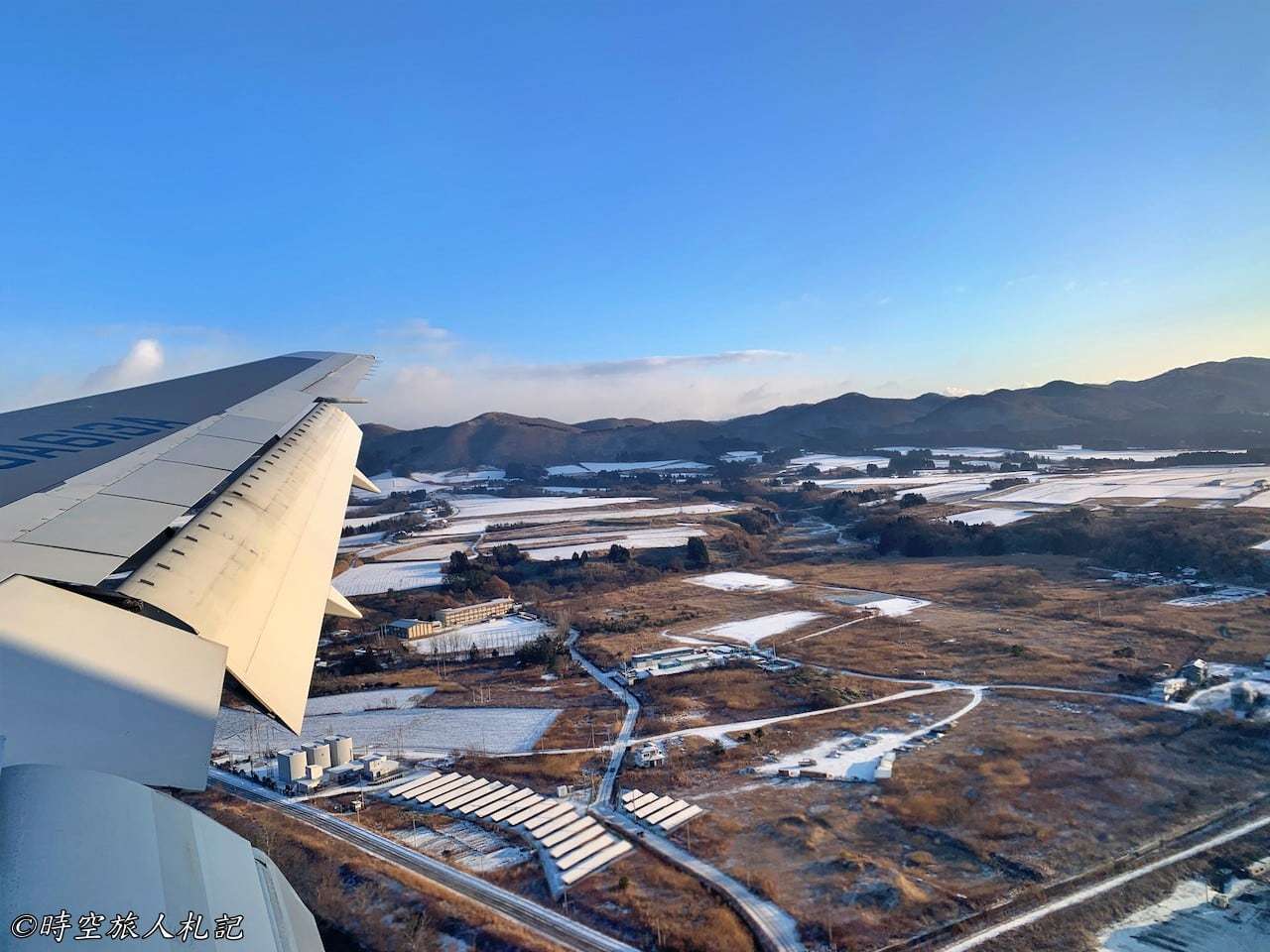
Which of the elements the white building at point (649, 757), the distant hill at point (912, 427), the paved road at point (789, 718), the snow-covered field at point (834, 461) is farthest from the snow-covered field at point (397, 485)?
the white building at point (649, 757)


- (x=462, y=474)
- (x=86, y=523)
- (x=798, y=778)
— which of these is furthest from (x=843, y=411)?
(x=86, y=523)

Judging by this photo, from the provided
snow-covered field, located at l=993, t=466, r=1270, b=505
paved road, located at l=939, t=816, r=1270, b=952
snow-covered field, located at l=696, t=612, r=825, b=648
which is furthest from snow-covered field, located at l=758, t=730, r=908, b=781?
snow-covered field, located at l=993, t=466, r=1270, b=505

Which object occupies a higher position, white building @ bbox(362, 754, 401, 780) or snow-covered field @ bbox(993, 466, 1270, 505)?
snow-covered field @ bbox(993, 466, 1270, 505)

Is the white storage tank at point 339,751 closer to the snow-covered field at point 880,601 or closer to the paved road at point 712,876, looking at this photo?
the paved road at point 712,876

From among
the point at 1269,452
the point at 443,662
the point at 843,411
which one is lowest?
the point at 443,662

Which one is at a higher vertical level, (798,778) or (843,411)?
(843,411)

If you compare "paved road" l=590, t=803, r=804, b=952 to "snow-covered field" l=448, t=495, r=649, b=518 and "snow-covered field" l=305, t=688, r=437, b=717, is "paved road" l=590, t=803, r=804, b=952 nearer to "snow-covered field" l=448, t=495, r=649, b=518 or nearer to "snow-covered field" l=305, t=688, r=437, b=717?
"snow-covered field" l=305, t=688, r=437, b=717

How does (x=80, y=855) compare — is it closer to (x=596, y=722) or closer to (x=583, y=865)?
(x=583, y=865)
